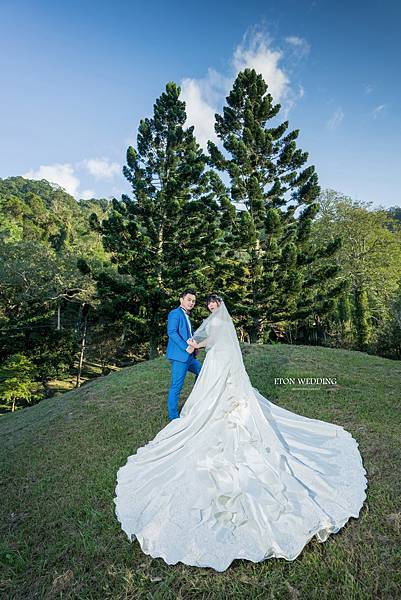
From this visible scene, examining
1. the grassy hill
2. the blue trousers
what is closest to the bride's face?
the blue trousers

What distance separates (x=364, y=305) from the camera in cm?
1711

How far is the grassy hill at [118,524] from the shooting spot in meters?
2.00

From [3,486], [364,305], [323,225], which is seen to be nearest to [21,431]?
[3,486]

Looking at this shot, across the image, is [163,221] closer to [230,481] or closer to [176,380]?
[176,380]

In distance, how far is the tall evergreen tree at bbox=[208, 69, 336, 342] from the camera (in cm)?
1491

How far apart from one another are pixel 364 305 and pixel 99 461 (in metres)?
16.2

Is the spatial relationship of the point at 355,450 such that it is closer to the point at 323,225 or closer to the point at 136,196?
the point at 136,196

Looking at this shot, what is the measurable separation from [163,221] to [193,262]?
2818 millimetres

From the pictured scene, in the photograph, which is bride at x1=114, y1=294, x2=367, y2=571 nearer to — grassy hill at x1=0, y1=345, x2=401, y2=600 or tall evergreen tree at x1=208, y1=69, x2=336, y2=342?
grassy hill at x1=0, y1=345, x2=401, y2=600

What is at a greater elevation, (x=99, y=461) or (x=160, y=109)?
(x=160, y=109)

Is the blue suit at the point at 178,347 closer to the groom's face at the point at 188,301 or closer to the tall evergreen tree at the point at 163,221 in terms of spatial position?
the groom's face at the point at 188,301

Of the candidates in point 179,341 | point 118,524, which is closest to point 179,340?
point 179,341

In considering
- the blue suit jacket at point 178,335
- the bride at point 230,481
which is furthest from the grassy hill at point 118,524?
the blue suit jacket at point 178,335

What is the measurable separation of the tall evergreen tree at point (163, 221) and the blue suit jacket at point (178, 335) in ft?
36.6
